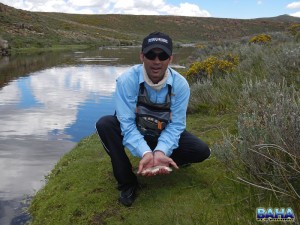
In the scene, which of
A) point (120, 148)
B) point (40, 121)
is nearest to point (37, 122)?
point (40, 121)

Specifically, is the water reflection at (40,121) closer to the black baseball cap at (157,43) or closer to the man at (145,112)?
the man at (145,112)

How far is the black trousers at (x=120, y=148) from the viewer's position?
4.41 meters

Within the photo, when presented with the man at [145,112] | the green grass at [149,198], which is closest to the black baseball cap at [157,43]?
the man at [145,112]

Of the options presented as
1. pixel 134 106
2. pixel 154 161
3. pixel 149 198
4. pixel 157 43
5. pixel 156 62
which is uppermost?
pixel 157 43

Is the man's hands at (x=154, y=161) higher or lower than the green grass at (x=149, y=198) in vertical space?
higher

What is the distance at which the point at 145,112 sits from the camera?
4438mm

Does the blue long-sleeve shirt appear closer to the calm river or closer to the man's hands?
the man's hands

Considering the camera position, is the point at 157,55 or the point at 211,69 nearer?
the point at 157,55

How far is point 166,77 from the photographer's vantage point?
4414mm

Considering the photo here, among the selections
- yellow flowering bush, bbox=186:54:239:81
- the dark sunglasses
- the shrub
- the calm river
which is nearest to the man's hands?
the shrub

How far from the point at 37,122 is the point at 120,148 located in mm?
6011

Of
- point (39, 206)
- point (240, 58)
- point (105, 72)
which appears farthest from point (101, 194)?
point (105, 72)

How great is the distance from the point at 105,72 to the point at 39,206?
57.5 feet

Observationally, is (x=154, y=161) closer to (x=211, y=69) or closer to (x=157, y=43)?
(x=157, y=43)
